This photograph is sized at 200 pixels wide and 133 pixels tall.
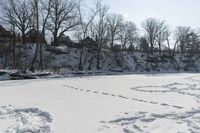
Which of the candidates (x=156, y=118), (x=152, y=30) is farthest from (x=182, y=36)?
(x=156, y=118)

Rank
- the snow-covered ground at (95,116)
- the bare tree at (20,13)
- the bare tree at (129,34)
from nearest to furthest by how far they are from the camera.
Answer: the snow-covered ground at (95,116) → the bare tree at (20,13) → the bare tree at (129,34)

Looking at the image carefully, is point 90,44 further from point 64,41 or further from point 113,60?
point 64,41

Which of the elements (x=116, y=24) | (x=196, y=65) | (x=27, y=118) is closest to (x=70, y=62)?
(x=116, y=24)

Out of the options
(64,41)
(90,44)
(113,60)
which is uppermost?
(64,41)

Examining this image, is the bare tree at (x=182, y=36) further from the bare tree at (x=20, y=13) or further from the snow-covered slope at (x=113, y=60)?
the bare tree at (x=20, y=13)

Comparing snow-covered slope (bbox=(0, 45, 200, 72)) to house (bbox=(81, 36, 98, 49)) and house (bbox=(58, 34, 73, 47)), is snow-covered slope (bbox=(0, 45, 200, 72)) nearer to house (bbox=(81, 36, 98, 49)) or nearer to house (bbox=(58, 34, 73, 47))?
house (bbox=(81, 36, 98, 49))

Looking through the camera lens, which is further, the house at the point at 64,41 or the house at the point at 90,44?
the house at the point at 64,41

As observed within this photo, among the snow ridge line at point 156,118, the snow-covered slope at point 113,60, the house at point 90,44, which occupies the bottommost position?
the snow ridge line at point 156,118

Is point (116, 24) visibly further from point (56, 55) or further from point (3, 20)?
point (3, 20)

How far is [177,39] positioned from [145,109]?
62.1m

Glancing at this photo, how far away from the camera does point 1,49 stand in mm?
33844

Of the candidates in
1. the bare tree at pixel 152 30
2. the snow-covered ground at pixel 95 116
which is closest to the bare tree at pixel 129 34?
the bare tree at pixel 152 30

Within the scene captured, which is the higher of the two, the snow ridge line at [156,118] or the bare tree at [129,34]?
the bare tree at [129,34]

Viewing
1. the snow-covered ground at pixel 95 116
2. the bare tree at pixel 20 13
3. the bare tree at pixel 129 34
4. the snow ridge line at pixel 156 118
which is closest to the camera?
the snow-covered ground at pixel 95 116
